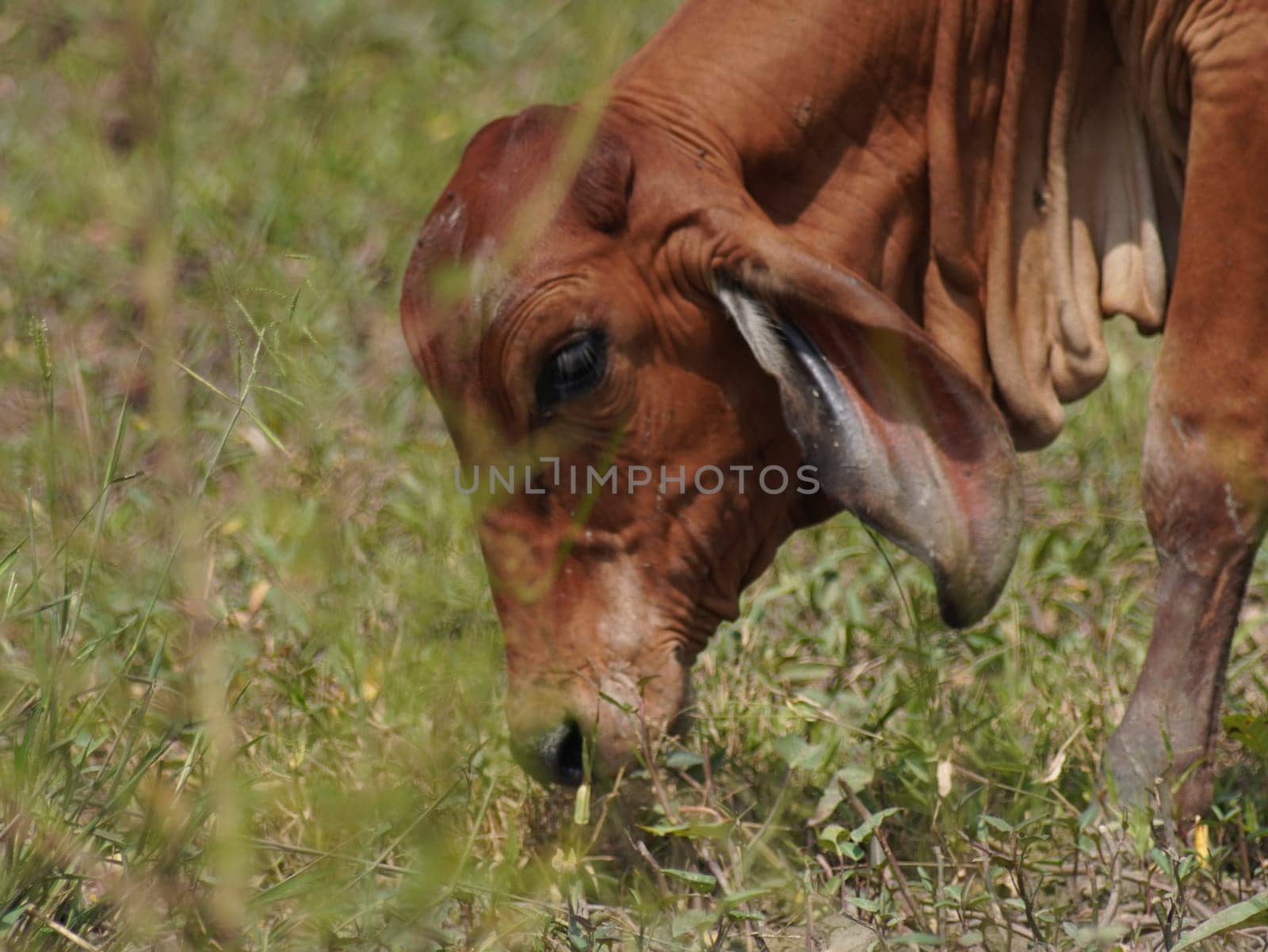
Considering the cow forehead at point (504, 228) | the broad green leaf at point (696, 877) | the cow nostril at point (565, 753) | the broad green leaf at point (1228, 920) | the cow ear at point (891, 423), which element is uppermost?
the cow forehead at point (504, 228)

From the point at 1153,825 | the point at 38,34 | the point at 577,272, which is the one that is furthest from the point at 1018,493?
the point at 38,34

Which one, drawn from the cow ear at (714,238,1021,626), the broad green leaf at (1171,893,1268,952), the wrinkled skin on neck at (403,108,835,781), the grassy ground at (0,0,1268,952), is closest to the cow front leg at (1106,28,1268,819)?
the grassy ground at (0,0,1268,952)

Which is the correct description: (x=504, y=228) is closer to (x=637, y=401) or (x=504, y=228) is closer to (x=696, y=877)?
(x=637, y=401)

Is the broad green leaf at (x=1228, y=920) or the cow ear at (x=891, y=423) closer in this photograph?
the broad green leaf at (x=1228, y=920)

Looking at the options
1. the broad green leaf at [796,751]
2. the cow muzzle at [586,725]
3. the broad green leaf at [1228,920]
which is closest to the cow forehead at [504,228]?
the cow muzzle at [586,725]

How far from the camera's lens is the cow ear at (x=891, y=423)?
112 inches

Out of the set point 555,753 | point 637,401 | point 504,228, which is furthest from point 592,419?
point 555,753

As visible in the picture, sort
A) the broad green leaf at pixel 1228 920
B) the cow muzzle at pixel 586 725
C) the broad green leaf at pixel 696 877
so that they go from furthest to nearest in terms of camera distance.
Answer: the cow muzzle at pixel 586 725, the broad green leaf at pixel 696 877, the broad green leaf at pixel 1228 920

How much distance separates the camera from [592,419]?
2.92m

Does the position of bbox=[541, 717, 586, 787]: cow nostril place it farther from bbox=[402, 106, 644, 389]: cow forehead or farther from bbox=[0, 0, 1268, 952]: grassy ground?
bbox=[402, 106, 644, 389]: cow forehead

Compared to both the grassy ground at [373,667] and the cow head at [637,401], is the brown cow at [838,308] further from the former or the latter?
the grassy ground at [373,667]

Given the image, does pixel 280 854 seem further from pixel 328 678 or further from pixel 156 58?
pixel 156 58

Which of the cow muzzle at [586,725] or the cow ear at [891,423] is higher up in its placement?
the cow ear at [891,423]

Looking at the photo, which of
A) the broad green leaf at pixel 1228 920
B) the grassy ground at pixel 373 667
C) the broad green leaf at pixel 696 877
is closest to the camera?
the grassy ground at pixel 373 667
